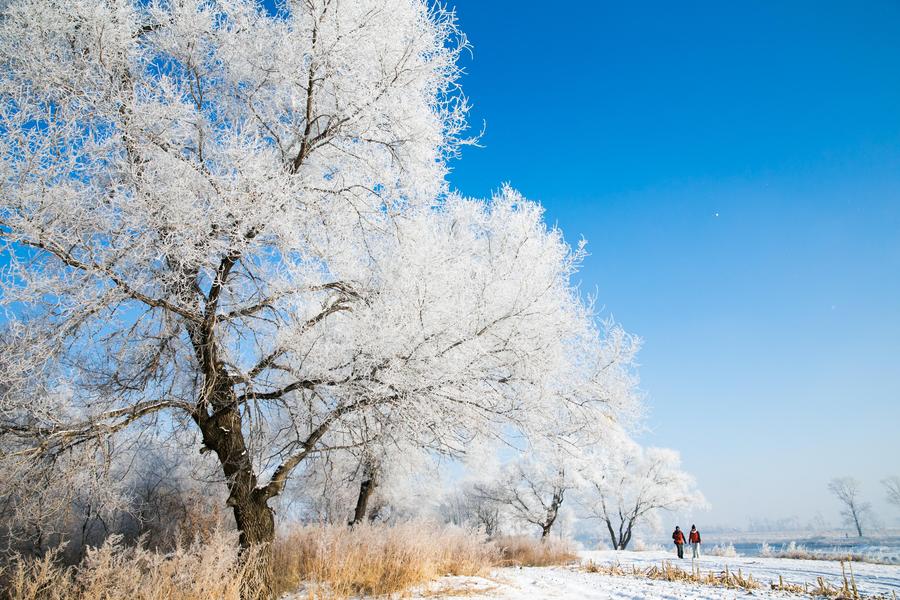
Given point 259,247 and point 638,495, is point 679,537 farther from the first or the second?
point 259,247

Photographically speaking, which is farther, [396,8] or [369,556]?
[369,556]

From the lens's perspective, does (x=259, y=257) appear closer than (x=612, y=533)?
Yes

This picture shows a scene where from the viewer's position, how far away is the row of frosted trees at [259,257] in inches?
169

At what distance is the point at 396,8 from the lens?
538 centimetres

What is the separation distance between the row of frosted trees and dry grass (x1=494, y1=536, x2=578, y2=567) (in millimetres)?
13020

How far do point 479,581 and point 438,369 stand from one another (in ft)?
14.9

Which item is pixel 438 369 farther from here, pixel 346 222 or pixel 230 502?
pixel 230 502

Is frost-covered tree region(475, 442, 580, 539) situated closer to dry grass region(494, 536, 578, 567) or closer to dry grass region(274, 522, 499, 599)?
dry grass region(494, 536, 578, 567)

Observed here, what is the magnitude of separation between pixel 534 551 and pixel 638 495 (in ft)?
82.0

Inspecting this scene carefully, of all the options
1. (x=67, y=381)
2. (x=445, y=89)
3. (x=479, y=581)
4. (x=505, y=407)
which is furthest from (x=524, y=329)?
(x=67, y=381)

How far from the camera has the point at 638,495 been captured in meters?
39.6

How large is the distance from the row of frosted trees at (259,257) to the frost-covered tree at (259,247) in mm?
30

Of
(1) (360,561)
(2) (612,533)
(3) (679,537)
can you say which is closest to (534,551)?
(3) (679,537)

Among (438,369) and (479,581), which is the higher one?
(438,369)
